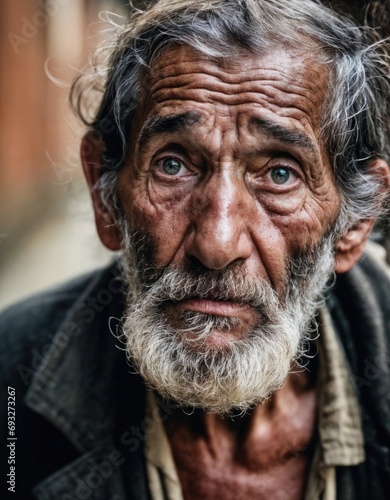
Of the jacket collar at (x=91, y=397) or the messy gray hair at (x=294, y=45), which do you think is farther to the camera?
the jacket collar at (x=91, y=397)

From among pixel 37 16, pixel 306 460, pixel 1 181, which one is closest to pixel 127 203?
pixel 306 460

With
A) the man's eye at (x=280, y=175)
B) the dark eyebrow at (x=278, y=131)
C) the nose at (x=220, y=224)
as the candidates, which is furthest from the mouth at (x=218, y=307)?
the dark eyebrow at (x=278, y=131)

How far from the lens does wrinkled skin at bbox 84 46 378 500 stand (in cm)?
201

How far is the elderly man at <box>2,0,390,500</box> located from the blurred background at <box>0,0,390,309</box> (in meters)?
2.74

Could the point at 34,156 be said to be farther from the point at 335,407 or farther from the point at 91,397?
the point at 335,407

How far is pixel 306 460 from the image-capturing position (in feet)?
8.16

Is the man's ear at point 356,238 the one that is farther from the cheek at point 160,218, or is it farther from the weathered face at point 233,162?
the cheek at point 160,218

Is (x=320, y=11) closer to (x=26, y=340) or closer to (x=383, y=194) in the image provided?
(x=383, y=194)

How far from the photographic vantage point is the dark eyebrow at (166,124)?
2.05 meters

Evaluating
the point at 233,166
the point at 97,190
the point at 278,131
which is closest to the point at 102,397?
the point at 97,190

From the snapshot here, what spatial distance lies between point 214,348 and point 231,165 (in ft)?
1.91

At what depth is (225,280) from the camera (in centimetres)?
199

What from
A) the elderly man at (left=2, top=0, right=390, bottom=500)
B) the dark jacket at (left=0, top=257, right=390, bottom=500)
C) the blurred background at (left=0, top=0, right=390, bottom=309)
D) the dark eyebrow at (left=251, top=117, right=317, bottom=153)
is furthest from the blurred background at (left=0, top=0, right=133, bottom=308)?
the dark eyebrow at (left=251, top=117, right=317, bottom=153)

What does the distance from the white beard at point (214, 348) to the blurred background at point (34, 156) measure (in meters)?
3.10
